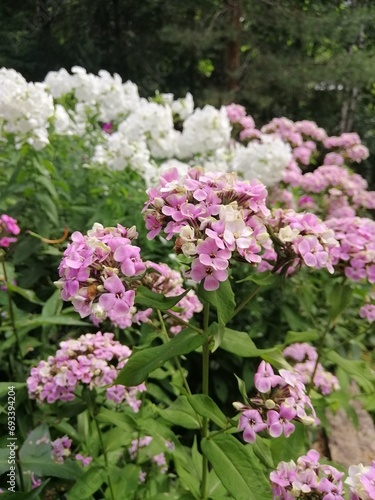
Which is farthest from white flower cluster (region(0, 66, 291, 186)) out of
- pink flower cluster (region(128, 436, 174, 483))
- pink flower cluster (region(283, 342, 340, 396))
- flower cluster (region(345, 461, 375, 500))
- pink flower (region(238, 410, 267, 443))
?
flower cluster (region(345, 461, 375, 500))

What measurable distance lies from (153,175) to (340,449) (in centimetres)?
175

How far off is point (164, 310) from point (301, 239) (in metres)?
0.36

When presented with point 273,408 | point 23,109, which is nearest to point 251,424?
point 273,408

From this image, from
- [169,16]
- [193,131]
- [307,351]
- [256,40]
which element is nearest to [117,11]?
[169,16]

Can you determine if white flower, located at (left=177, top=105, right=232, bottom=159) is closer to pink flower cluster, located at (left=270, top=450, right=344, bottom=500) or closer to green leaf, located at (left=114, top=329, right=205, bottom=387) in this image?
green leaf, located at (left=114, top=329, right=205, bottom=387)

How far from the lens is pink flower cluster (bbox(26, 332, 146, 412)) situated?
141 cm

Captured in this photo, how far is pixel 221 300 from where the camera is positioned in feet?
3.48

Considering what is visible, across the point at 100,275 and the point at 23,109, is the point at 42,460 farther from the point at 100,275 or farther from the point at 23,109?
the point at 23,109

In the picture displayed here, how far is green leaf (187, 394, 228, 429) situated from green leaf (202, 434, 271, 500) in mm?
36

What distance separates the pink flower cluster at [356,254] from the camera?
168 centimetres

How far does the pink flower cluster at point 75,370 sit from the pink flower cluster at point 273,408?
1.39 ft

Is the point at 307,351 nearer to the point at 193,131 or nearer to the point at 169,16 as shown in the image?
the point at 193,131

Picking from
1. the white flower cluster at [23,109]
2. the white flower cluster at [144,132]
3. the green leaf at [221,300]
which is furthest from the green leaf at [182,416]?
the white flower cluster at [144,132]

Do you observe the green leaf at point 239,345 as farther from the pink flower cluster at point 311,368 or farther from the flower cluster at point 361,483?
the pink flower cluster at point 311,368
